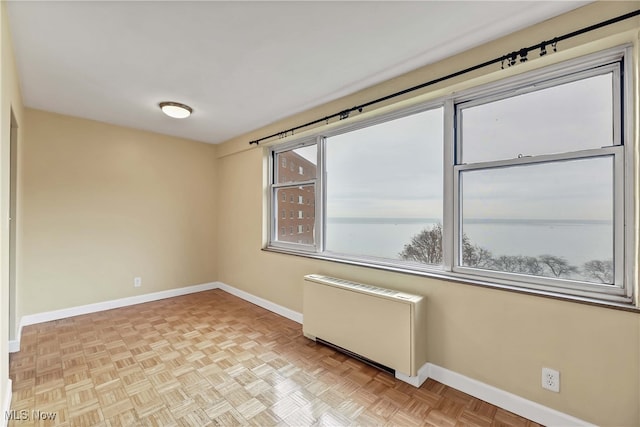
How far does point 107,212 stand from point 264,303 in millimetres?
2398

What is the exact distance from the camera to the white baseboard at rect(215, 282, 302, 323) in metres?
3.39

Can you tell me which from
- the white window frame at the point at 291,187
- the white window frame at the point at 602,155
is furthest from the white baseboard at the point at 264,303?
the white window frame at the point at 602,155

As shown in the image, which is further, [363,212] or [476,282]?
[363,212]

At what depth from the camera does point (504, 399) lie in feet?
6.12

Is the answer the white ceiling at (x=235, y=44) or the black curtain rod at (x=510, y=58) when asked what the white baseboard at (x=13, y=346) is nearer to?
the white ceiling at (x=235, y=44)

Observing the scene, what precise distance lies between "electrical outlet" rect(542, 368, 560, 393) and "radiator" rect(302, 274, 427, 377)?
0.74 metres

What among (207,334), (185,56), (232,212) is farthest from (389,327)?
(232,212)

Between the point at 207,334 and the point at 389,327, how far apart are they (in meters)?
1.95

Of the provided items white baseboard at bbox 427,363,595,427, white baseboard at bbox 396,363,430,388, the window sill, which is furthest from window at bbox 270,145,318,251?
white baseboard at bbox 427,363,595,427

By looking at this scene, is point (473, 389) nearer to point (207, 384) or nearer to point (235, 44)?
point (207, 384)

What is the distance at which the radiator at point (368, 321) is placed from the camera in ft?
6.95

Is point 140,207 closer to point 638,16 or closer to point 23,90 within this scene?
point 23,90

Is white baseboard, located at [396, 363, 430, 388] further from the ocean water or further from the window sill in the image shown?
the ocean water

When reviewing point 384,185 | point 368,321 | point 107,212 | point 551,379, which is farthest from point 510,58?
point 107,212
